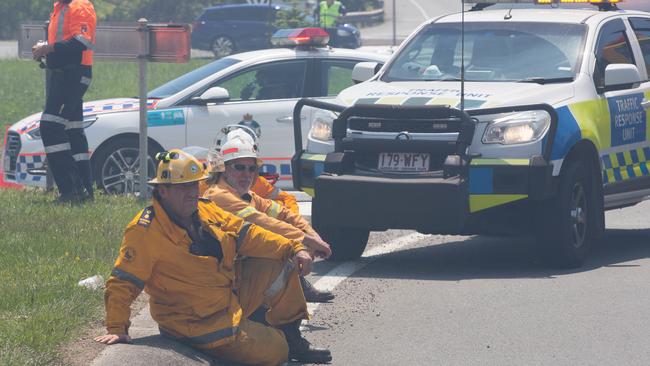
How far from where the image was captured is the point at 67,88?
39.6ft

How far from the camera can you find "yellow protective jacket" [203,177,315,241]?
7074 mm

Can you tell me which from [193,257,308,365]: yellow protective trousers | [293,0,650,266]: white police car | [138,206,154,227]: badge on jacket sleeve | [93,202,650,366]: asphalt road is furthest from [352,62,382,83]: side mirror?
[138,206,154,227]: badge on jacket sleeve

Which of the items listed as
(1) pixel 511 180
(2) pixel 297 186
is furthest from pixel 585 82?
(2) pixel 297 186

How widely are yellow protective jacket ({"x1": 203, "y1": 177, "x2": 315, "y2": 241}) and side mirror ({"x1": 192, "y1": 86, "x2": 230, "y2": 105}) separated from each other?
18.6 ft

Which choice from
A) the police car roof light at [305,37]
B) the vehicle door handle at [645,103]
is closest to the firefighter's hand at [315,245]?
the vehicle door handle at [645,103]

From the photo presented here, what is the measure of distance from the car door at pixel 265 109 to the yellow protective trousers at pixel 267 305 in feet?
21.0

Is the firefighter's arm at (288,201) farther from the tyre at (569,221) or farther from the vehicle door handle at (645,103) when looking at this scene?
the vehicle door handle at (645,103)

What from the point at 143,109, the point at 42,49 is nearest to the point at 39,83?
the point at 143,109

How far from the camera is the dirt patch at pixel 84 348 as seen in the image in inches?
244

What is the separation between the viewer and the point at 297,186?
9.95 m

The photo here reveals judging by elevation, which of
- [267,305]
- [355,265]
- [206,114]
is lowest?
[355,265]

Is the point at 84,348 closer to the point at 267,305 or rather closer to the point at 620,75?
the point at 267,305

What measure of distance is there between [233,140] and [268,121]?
6.10m

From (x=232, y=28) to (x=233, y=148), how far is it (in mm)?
32918
